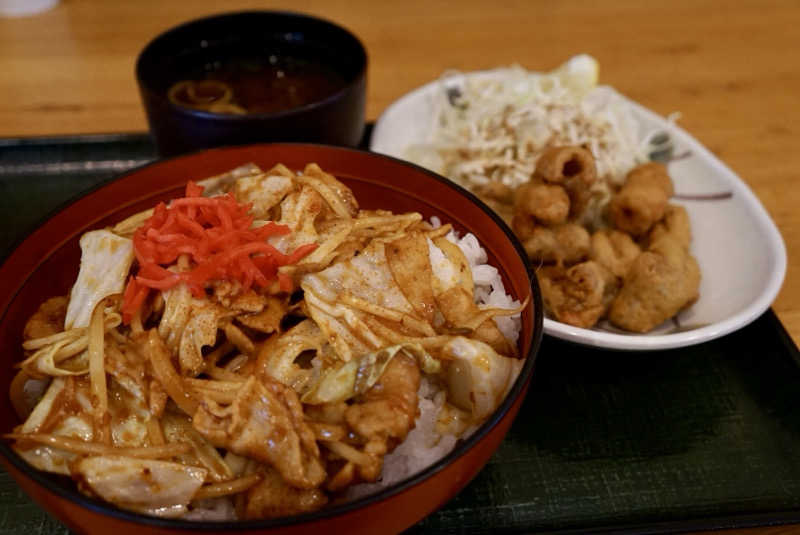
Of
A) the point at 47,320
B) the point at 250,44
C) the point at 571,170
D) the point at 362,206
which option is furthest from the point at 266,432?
the point at 250,44

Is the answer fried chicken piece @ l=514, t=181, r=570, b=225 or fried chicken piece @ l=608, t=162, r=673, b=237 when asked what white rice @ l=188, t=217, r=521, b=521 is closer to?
fried chicken piece @ l=514, t=181, r=570, b=225

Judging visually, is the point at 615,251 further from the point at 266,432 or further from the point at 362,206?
the point at 266,432

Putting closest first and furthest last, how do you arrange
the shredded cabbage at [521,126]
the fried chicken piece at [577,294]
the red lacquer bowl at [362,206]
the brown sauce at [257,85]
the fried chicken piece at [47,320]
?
the red lacquer bowl at [362,206] < the fried chicken piece at [47,320] < the fried chicken piece at [577,294] < the brown sauce at [257,85] < the shredded cabbage at [521,126]

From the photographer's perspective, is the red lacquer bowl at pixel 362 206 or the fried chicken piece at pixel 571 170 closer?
the red lacquer bowl at pixel 362 206

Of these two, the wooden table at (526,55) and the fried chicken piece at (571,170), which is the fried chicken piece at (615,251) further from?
the wooden table at (526,55)

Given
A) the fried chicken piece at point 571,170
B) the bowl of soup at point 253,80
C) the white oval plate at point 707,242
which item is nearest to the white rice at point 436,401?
the white oval plate at point 707,242

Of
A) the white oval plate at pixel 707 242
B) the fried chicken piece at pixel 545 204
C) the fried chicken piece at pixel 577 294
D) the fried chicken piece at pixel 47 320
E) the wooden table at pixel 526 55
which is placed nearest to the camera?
the fried chicken piece at pixel 47 320
